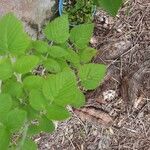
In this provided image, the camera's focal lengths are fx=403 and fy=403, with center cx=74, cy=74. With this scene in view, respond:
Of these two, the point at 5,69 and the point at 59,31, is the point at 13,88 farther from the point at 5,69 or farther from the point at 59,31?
the point at 59,31

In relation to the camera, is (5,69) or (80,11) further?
(80,11)

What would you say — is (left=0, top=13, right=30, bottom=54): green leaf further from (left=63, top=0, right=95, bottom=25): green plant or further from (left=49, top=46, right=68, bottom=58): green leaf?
(left=63, top=0, right=95, bottom=25): green plant

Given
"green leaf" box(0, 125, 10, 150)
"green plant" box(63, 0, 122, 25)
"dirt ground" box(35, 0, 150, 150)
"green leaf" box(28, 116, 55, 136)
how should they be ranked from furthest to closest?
"green plant" box(63, 0, 122, 25) → "dirt ground" box(35, 0, 150, 150) → "green leaf" box(28, 116, 55, 136) → "green leaf" box(0, 125, 10, 150)

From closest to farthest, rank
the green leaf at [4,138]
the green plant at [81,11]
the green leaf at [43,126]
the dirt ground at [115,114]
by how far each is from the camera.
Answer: the green leaf at [4,138] → the green leaf at [43,126] → the dirt ground at [115,114] → the green plant at [81,11]

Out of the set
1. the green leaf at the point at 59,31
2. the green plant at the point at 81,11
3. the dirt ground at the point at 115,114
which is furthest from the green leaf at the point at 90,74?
the green plant at the point at 81,11

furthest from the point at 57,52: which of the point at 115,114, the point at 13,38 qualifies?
the point at 115,114

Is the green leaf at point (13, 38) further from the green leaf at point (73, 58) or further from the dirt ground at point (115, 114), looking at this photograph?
the dirt ground at point (115, 114)

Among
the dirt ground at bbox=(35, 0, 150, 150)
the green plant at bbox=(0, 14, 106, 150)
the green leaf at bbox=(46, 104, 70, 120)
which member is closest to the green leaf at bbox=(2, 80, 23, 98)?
the green plant at bbox=(0, 14, 106, 150)
